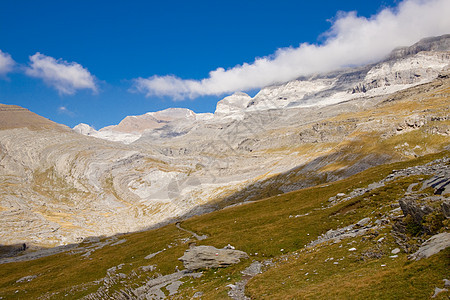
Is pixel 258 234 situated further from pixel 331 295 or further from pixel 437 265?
pixel 437 265

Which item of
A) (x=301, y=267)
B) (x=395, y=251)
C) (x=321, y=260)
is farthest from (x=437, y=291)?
(x=301, y=267)

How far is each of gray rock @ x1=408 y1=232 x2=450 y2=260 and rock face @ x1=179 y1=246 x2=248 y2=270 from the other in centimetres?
2606

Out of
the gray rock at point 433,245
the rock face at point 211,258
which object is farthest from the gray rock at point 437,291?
the rock face at point 211,258

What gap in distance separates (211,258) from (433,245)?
29633 mm

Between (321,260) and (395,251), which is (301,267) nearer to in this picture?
(321,260)

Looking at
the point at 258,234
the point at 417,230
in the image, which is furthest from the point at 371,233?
the point at 258,234

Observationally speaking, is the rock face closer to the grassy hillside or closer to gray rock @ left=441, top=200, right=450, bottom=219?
the grassy hillside

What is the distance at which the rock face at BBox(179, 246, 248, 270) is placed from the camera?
3878 centimetres

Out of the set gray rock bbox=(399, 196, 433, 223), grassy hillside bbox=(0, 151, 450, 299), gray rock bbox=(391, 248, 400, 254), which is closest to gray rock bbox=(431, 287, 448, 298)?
grassy hillside bbox=(0, 151, 450, 299)

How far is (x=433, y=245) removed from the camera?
57.4 feet

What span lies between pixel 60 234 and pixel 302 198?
17687cm

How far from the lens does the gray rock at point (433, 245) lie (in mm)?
16750

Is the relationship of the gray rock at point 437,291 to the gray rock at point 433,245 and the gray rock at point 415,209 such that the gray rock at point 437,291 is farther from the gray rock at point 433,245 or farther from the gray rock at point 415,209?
the gray rock at point 415,209

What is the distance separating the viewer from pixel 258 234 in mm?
50625
